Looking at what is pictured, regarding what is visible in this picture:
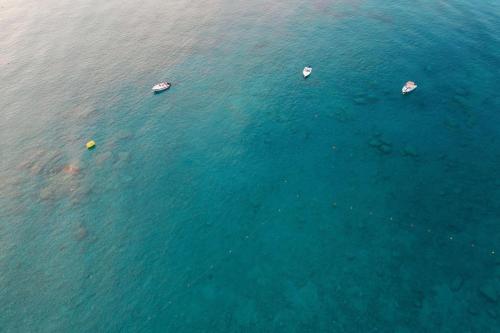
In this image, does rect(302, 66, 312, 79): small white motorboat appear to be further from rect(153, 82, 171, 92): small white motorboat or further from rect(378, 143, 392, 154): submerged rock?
rect(153, 82, 171, 92): small white motorboat

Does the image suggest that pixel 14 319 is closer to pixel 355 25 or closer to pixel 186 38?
pixel 186 38

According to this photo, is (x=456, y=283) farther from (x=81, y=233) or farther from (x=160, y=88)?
(x=160, y=88)

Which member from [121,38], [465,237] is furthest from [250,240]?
[121,38]

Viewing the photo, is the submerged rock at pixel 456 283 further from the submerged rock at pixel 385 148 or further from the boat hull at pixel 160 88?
the boat hull at pixel 160 88

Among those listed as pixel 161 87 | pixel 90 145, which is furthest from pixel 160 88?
pixel 90 145

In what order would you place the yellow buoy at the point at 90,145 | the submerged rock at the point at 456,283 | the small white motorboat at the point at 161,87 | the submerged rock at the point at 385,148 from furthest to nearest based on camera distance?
the small white motorboat at the point at 161,87 < the yellow buoy at the point at 90,145 < the submerged rock at the point at 385,148 < the submerged rock at the point at 456,283

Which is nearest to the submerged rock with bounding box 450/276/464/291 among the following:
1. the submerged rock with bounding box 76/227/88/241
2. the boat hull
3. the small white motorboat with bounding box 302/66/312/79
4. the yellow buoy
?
the small white motorboat with bounding box 302/66/312/79

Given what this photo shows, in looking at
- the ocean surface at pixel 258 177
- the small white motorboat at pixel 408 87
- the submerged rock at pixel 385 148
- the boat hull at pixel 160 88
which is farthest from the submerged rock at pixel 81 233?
the small white motorboat at pixel 408 87

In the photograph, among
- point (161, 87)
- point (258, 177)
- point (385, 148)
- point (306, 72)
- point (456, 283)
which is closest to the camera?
point (456, 283)
